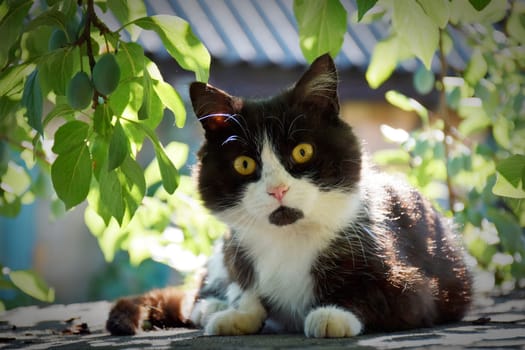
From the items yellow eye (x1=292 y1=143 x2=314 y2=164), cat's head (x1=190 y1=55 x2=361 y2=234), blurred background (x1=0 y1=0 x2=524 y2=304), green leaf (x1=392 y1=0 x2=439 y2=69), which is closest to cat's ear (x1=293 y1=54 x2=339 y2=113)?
cat's head (x1=190 y1=55 x2=361 y2=234)

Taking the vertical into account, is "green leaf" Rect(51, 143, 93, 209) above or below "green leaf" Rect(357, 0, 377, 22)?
below

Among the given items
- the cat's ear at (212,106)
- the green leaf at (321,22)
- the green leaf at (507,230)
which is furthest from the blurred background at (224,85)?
the green leaf at (321,22)

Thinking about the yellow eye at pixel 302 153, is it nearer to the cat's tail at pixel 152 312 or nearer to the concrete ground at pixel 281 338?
the concrete ground at pixel 281 338

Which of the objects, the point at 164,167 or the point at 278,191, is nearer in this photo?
the point at 164,167

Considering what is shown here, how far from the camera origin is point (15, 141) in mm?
2090

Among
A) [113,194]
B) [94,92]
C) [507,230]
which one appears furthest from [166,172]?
[507,230]

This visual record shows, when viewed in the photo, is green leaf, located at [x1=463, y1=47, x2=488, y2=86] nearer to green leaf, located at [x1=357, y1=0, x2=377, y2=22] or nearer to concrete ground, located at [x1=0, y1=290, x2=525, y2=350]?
concrete ground, located at [x1=0, y1=290, x2=525, y2=350]

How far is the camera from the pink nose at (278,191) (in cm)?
162

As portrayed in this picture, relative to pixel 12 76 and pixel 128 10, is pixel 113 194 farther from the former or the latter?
pixel 128 10

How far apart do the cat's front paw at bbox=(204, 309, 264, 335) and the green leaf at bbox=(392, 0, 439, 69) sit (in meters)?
0.85

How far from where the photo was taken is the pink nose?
1.62 m

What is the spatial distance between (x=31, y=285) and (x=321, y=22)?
0.99 metres

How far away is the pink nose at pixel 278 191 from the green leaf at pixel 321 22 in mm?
365

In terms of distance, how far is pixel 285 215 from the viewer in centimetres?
167
